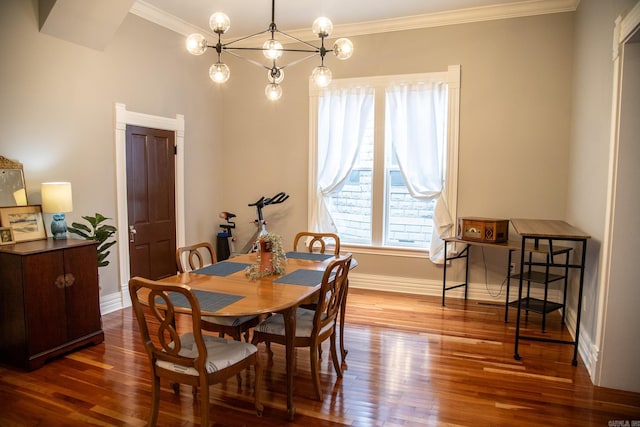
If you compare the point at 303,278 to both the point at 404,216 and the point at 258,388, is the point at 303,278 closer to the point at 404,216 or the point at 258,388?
the point at 258,388

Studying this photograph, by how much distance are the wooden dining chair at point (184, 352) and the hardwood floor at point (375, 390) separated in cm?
35

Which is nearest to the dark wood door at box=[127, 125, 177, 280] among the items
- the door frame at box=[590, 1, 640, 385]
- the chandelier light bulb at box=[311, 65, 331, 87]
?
the chandelier light bulb at box=[311, 65, 331, 87]

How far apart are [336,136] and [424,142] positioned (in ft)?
3.54

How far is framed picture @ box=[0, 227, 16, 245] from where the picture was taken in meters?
3.17

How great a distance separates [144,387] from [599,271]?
3231 mm

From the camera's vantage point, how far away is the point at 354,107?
5055 mm

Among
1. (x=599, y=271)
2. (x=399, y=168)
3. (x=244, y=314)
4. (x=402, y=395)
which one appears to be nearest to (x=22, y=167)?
(x=244, y=314)

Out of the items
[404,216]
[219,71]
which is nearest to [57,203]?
[219,71]

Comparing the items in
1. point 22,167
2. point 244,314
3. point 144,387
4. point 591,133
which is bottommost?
point 144,387

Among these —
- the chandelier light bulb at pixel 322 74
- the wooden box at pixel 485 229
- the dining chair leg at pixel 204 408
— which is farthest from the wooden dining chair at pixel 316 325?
the wooden box at pixel 485 229

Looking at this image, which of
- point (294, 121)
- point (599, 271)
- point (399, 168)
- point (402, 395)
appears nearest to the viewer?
point (402, 395)

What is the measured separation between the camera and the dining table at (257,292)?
2.14m

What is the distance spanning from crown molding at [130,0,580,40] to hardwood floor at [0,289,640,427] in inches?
129

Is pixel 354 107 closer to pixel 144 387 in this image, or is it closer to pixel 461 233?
pixel 461 233
